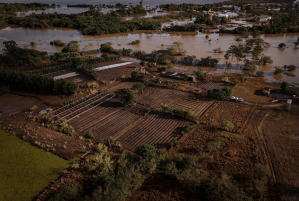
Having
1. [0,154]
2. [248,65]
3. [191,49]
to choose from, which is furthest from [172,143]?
[191,49]

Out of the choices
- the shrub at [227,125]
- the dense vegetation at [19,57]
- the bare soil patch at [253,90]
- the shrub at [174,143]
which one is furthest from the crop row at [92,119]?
the dense vegetation at [19,57]

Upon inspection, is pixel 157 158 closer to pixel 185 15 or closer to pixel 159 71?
pixel 159 71

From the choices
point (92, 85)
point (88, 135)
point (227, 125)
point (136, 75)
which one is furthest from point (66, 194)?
point (136, 75)

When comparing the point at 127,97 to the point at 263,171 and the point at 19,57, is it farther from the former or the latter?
the point at 19,57

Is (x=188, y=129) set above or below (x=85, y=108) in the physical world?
below

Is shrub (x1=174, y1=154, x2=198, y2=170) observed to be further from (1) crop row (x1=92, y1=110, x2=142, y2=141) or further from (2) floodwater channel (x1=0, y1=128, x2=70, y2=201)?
(2) floodwater channel (x1=0, y1=128, x2=70, y2=201)

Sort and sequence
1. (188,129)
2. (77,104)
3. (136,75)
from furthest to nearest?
(136,75) < (77,104) < (188,129)

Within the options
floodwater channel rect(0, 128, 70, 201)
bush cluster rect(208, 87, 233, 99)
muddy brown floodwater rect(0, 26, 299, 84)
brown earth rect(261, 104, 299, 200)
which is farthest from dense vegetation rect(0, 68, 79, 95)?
brown earth rect(261, 104, 299, 200)
